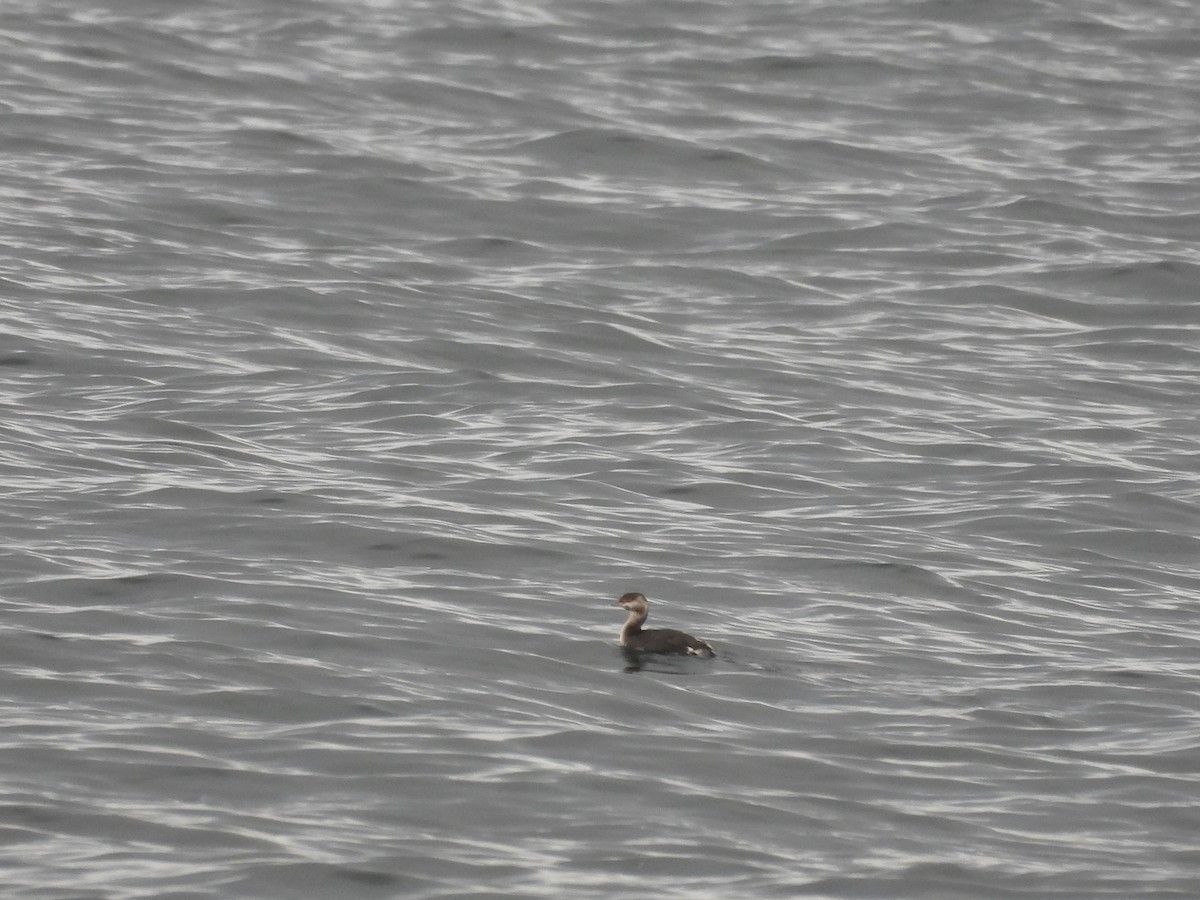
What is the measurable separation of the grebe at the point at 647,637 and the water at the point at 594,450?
4.6 inches

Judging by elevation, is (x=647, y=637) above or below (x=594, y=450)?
above

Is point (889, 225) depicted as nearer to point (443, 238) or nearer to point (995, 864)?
point (443, 238)

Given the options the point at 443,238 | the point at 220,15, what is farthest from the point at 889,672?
the point at 220,15

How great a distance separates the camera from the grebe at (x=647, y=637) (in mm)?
10930

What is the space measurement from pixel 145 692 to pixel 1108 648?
485cm

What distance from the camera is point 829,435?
15.7 m

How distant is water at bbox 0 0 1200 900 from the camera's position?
9273mm

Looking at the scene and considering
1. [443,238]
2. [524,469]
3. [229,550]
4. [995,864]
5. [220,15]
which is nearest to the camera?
[995,864]

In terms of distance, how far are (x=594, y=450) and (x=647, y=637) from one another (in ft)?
13.9

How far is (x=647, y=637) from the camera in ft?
36.1

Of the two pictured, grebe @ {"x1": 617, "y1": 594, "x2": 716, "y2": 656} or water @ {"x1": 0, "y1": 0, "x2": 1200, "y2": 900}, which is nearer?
water @ {"x1": 0, "y1": 0, "x2": 1200, "y2": 900}

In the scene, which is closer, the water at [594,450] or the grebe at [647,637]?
the water at [594,450]

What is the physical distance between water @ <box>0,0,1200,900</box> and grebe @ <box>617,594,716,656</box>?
12 cm

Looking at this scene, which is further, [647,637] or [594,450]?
[594,450]
